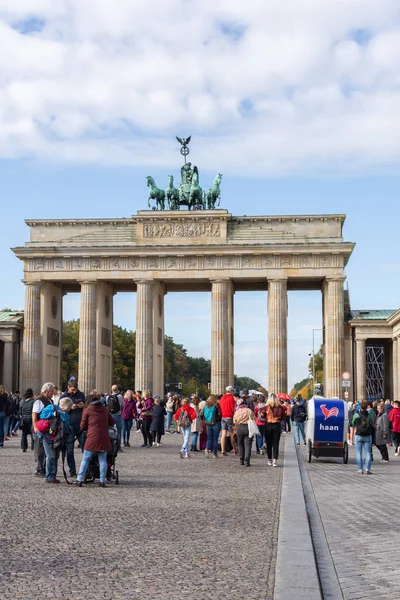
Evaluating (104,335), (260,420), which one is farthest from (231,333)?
(260,420)

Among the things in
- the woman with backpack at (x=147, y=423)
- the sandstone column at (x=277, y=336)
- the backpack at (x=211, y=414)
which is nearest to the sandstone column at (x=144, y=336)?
the sandstone column at (x=277, y=336)

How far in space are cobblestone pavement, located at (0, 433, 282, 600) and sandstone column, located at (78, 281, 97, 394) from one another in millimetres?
55670

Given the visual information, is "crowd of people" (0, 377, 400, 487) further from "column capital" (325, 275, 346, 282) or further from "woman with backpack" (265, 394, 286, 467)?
"column capital" (325, 275, 346, 282)

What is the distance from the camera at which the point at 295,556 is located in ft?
37.3

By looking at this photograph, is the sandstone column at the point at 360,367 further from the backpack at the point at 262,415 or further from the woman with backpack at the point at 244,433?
the woman with backpack at the point at 244,433

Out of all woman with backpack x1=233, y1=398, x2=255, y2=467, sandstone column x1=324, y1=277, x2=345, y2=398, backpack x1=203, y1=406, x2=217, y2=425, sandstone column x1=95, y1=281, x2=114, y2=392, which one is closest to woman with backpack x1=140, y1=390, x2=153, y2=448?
backpack x1=203, y1=406, x2=217, y2=425

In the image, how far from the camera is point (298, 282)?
272ft

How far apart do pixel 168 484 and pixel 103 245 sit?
194ft

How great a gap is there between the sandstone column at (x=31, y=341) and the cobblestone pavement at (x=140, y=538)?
184 feet

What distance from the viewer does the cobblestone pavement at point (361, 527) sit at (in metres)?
10.4

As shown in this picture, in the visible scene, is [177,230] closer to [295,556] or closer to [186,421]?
[186,421]

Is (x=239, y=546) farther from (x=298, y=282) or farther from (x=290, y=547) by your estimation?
(x=298, y=282)

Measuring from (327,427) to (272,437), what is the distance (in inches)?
82.1

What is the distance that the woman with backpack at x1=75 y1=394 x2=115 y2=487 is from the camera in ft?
65.4
